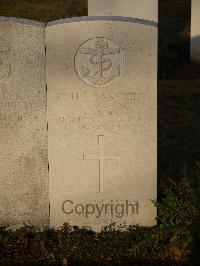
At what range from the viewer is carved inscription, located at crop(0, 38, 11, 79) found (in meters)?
4.10

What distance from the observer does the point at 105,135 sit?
4.20 meters

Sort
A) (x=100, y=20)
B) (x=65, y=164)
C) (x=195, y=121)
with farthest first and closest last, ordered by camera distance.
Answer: (x=195, y=121)
(x=65, y=164)
(x=100, y=20)

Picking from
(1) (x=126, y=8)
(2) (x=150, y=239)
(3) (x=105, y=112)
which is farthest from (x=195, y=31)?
(2) (x=150, y=239)

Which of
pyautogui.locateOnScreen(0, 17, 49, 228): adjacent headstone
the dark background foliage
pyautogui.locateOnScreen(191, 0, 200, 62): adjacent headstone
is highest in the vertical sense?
pyautogui.locateOnScreen(191, 0, 200, 62): adjacent headstone

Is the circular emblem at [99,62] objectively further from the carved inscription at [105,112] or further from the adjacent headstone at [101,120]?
the carved inscription at [105,112]

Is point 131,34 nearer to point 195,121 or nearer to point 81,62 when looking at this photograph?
point 81,62

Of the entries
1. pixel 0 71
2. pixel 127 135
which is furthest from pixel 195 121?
pixel 0 71

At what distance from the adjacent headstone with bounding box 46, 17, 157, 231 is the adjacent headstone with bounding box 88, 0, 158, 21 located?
7273 millimetres

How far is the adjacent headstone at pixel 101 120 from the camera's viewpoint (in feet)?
13.3

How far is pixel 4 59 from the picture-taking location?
413 cm

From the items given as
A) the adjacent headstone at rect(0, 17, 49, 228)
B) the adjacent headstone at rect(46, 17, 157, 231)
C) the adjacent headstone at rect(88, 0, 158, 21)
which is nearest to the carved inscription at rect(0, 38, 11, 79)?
the adjacent headstone at rect(0, 17, 49, 228)

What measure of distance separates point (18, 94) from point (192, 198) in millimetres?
1617

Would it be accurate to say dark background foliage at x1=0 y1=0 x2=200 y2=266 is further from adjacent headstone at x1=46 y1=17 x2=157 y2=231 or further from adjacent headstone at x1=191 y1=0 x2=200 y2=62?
adjacent headstone at x1=191 y1=0 x2=200 y2=62

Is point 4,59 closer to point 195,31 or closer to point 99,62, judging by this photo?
point 99,62
